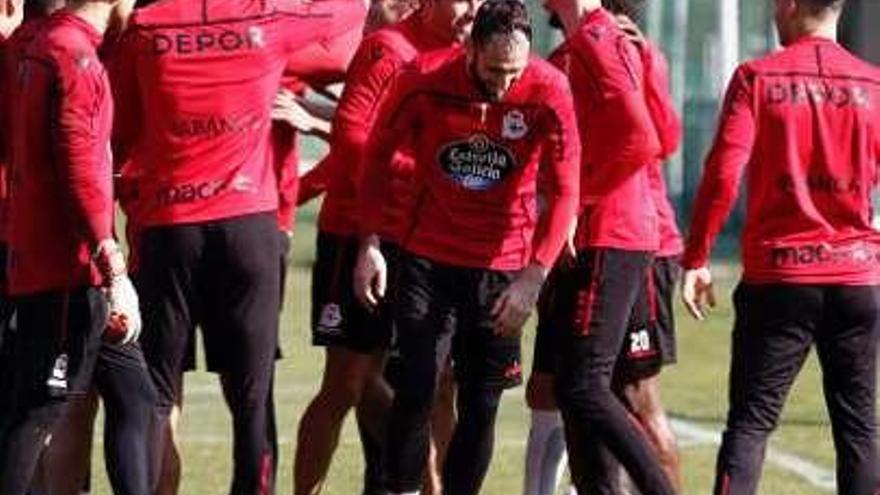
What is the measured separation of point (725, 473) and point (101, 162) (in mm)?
2461

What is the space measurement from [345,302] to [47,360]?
1.98 m

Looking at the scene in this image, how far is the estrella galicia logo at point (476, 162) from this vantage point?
1020 cm

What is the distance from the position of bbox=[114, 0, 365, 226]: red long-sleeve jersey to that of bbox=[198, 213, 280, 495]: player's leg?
9cm

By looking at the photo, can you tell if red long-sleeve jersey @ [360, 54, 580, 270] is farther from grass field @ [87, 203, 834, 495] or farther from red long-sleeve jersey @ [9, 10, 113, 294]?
grass field @ [87, 203, 834, 495]

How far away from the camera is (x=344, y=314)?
11.3 meters

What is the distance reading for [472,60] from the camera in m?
10.2

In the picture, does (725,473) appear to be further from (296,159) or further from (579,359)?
(296,159)

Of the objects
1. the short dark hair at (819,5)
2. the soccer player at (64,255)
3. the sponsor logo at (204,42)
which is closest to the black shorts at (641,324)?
the short dark hair at (819,5)

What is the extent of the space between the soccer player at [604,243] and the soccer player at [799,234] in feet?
1.69

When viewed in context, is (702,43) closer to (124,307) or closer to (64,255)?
(64,255)

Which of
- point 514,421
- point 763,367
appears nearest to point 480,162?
point 763,367

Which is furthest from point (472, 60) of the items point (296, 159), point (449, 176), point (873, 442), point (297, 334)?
point (297, 334)

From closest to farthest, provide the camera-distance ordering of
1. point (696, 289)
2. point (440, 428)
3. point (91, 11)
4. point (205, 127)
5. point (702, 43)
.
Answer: point (91, 11) → point (205, 127) → point (696, 289) → point (440, 428) → point (702, 43)

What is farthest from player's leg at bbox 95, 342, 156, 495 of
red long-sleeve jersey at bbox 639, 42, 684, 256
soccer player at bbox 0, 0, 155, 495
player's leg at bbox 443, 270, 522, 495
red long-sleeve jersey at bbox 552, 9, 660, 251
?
red long-sleeve jersey at bbox 639, 42, 684, 256
